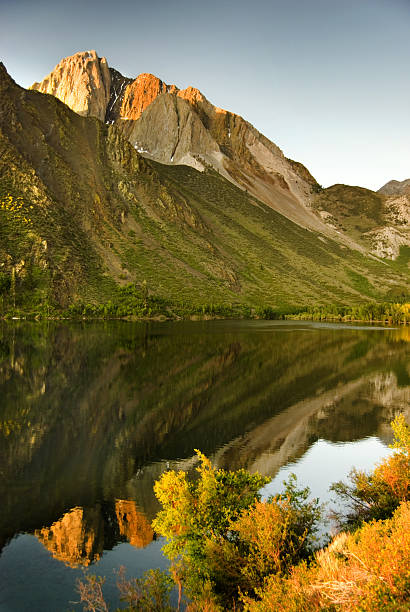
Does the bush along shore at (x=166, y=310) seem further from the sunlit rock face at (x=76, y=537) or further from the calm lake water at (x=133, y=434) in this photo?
the sunlit rock face at (x=76, y=537)

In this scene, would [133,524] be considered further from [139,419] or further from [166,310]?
[166,310]

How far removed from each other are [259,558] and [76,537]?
220 inches

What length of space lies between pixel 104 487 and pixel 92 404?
11716 mm

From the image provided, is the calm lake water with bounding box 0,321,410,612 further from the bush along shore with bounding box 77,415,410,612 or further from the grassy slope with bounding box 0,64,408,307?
the grassy slope with bounding box 0,64,408,307

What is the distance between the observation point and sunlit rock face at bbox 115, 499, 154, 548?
12617 mm

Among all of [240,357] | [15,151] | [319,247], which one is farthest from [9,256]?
[319,247]

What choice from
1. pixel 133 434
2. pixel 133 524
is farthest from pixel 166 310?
pixel 133 524

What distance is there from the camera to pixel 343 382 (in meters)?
38.5

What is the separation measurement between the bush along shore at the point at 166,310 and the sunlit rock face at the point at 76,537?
3514 inches

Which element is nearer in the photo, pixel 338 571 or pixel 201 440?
pixel 338 571

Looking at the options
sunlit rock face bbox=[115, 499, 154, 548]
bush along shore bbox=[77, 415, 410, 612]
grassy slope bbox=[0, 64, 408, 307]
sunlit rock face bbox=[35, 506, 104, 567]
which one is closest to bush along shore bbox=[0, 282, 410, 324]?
grassy slope bbox=[0, 64, 408, 307]

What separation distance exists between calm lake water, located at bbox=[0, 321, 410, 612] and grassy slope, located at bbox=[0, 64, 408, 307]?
70780 millimetres

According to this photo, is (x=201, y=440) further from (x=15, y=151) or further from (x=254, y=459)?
(x=15, y=151)

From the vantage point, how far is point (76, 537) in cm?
1240
